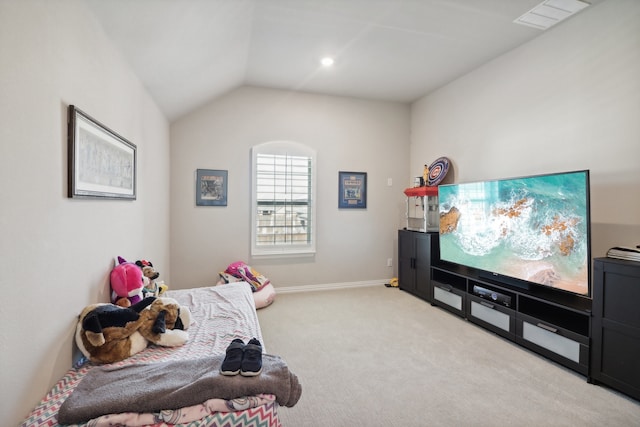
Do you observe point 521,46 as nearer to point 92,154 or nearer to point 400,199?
point 400,199

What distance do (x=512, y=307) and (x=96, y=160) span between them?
335 centimetres

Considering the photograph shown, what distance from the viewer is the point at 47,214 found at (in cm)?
129

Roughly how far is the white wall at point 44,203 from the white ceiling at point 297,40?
15.0 inches

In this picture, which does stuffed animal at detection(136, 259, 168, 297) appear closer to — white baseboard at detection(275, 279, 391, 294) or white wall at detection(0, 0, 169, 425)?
white wall at detection(0, 0, 169, 425)

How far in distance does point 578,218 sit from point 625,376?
3.48ft

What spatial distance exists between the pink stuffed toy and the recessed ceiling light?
284 cm

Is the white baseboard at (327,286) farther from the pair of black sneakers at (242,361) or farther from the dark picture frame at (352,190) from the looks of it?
the pair of black sneakers at (242,361)

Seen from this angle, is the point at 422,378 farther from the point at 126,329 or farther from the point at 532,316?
the point at 126,329

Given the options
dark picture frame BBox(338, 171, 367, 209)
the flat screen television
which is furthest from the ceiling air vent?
dark picture frame BBox(338, 171, 367, 209)

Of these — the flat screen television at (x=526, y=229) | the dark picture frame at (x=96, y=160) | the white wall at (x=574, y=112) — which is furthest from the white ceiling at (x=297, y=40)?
the flat screen television at (x=526, y=229)

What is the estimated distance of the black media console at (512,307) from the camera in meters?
2.29

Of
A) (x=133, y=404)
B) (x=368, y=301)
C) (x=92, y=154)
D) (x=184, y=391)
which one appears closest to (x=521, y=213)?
(x=368, y=301)

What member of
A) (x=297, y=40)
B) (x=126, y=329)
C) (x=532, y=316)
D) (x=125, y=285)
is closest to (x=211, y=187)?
(x=297, y=40)

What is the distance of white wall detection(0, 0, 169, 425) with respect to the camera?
1.06 metres
